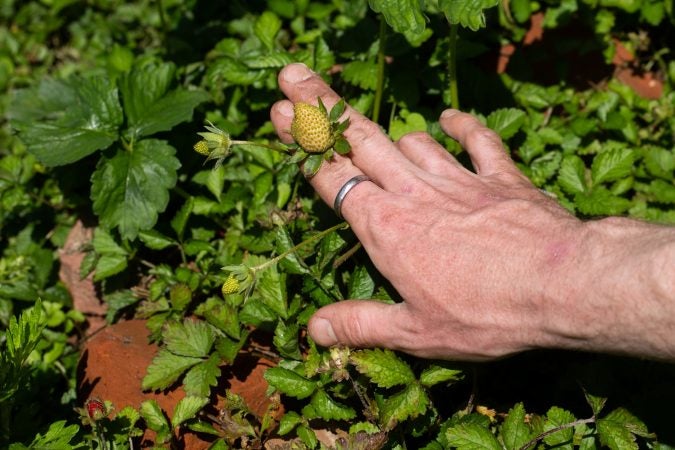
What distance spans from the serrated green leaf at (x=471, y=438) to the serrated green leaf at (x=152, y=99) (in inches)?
68.1

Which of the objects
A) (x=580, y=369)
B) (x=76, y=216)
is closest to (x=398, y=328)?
(x=580, y=369)

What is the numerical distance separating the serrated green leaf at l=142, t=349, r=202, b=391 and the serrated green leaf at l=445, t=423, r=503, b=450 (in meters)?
0.94

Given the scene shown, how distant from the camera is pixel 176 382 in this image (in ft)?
8.25

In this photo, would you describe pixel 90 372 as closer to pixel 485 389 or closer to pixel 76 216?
pixel 76 216

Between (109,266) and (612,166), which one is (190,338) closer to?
(109,266)

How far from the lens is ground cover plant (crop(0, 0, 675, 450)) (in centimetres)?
222

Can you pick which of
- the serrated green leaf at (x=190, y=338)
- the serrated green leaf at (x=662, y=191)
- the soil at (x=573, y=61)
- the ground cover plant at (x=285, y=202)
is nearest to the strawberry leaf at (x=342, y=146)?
the ground cover plant at (x=285, y=202)

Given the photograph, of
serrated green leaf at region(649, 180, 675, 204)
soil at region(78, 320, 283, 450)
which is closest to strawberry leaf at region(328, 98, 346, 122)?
soil at region(78, 320, 283, 450)

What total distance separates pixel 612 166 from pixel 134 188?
1.98 m

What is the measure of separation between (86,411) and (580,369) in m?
1.66

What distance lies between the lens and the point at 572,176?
281 centimetres

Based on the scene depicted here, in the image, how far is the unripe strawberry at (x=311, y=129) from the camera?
217cm

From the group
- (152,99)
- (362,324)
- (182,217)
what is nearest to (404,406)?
(362,324)

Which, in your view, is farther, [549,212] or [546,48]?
[546,48]
